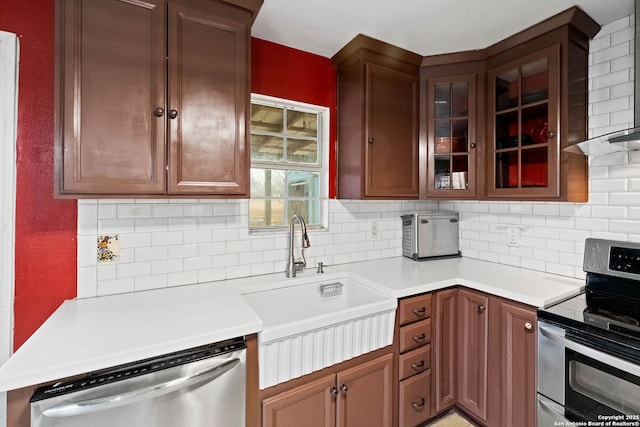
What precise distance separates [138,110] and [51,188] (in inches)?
22.3

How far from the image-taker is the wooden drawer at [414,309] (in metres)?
1.65

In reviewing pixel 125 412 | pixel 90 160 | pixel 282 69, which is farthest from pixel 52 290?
pixel 282 69

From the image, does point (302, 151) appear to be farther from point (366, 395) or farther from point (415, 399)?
point (415, 399)

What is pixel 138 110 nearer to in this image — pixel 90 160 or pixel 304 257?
pixel 90 160

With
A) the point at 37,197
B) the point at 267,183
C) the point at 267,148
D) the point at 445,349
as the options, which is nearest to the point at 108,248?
the point at 37,197

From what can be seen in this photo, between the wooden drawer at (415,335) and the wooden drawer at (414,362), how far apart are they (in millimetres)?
34

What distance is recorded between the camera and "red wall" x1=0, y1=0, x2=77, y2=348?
1.32 metres

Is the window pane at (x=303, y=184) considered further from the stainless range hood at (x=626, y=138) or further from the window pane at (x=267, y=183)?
the stainless range hood at (x=626, y=138)

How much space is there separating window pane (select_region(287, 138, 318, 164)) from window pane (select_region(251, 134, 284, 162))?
0.07 meters

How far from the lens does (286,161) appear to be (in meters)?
2.07

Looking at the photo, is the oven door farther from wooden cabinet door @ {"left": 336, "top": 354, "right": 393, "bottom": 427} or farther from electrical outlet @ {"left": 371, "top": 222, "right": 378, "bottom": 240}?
electrical outlet @ {"left": 371, "top": 222, "right": 378, "bottom": 240}

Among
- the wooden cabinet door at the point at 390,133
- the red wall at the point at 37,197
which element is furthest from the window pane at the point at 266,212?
the red wall at the point at 37,197

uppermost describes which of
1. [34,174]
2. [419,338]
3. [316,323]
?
[34,174]

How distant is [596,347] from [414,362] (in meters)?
0.83
